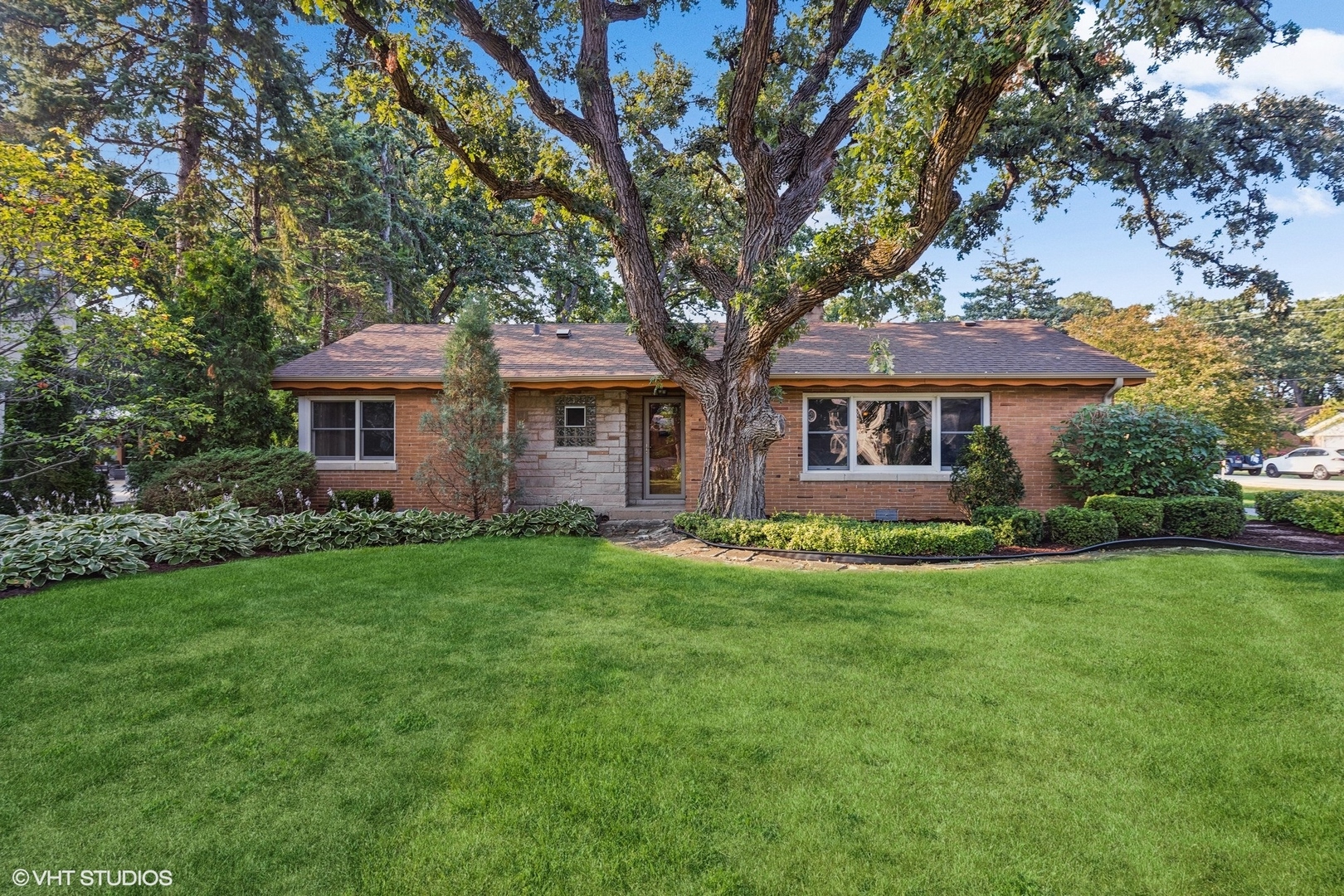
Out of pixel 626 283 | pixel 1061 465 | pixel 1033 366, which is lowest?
pixel 1061 465

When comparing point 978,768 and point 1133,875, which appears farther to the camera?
point 978,768

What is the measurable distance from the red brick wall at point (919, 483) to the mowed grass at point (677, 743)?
5.16 m

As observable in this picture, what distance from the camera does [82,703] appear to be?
3.14 metres

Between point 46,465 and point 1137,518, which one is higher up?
point 46,465

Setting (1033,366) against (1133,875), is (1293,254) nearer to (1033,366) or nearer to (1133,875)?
(1033,366)

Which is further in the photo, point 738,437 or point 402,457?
point 402,457

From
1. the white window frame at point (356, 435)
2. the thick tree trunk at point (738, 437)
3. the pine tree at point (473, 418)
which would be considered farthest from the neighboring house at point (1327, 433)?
the white window frame at point (356, 435)

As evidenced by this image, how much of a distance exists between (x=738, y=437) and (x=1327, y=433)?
42688 mm

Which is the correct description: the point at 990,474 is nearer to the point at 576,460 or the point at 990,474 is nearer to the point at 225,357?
the point at 576,460

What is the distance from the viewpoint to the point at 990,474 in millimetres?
9102

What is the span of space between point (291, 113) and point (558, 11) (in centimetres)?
1037

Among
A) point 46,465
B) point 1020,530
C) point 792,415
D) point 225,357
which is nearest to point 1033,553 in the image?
point 1020,530

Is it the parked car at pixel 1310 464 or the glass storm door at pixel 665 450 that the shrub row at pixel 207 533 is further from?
the parked car at pixel 1310 464

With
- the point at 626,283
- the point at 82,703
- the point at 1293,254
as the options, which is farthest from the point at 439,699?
the point at 1293,254
